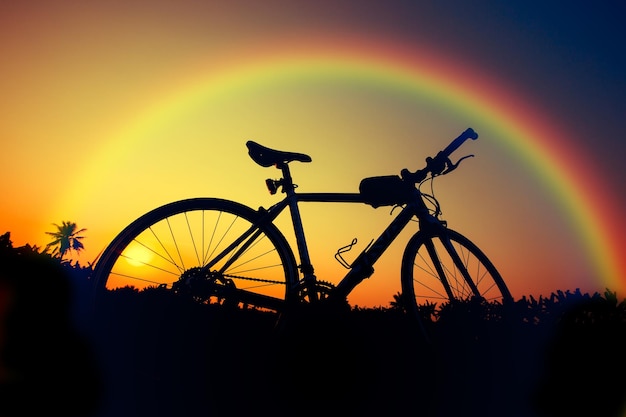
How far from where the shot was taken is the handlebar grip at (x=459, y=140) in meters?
4.66

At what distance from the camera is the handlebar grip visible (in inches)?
183

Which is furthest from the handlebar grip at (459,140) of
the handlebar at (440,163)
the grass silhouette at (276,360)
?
the grass silhouette at (276,360)

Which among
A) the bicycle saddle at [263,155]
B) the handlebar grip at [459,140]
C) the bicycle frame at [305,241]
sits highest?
the handlebar grip at [459,140]

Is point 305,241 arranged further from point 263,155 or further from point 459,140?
point 459,140

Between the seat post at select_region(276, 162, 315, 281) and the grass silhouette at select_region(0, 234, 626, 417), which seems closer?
the grass silhouette at select_region(0, 234, 626, 417)

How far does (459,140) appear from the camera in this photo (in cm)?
468

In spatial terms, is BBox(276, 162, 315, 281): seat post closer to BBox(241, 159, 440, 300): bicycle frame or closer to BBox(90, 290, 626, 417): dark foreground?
BBox(241, 159, 440, 300): bicycle frame

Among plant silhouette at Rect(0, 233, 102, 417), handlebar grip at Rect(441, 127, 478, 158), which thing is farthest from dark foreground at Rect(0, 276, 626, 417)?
handlebar grip at Rect(441, 127, 478, 158)

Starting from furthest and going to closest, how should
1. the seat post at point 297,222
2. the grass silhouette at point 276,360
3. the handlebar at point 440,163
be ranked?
the handlebar at point 440,163
the seat post at point 297,222
the grass silhouette at point 276,360

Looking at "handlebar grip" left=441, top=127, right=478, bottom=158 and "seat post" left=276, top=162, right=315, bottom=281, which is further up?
"handlebar grip" left=441, top=127, right=478, bottom=158

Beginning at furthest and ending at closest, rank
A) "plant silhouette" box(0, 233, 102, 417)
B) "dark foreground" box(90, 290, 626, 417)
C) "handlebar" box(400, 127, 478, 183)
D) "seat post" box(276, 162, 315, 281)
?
"handlebar" box(400, 127, 478, 183), "seat post" box(276, 162, 315, 281), "dark foreground" box(90, 290, 626, 417), "plant silhouette" box(0, 233, 102, 417)

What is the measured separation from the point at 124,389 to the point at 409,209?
11.0 feet

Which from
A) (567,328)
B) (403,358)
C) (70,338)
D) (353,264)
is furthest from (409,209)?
(70,338)

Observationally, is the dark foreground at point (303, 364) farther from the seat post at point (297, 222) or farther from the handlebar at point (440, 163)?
the handlebar at point (440, 163)
